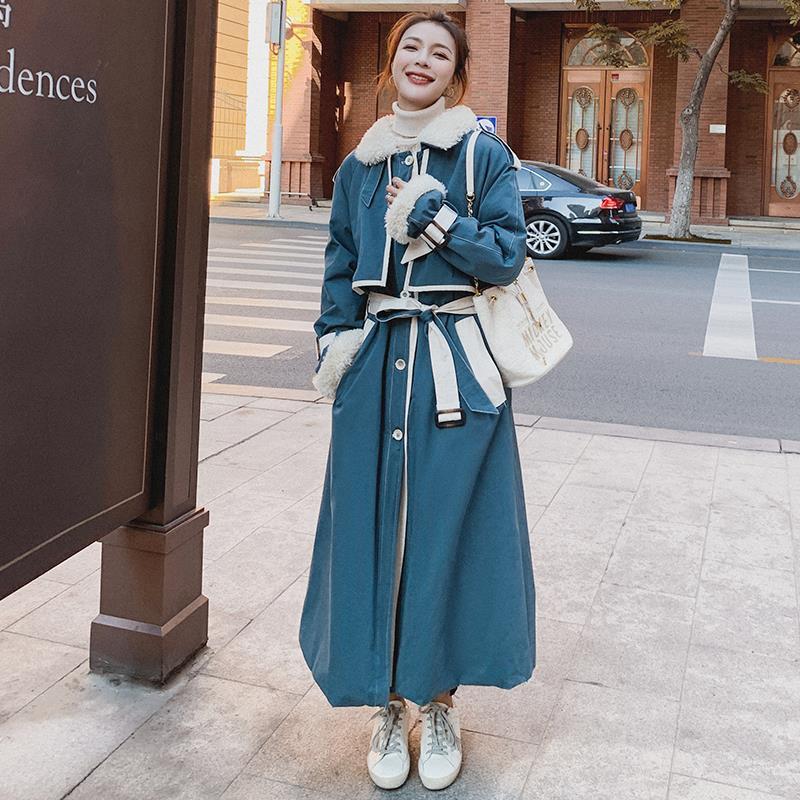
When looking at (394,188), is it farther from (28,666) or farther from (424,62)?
(28,666)

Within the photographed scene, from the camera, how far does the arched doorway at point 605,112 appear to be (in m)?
27.1

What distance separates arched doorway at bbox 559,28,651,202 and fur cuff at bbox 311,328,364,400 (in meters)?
25.5

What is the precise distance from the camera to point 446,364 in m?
2.77

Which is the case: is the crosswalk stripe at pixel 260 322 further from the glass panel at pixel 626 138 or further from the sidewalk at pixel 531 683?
the glass panel at pixel 626 138

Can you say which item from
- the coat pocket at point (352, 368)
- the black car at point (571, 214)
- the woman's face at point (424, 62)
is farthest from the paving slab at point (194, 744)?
the black car at point (571, 214)

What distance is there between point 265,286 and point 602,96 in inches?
674

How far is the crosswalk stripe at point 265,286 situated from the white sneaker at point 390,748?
9666 mm

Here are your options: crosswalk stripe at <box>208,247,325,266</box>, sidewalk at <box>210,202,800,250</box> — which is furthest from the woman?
sidewalk at <box>210,202,800,250</box>

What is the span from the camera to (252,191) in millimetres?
35531

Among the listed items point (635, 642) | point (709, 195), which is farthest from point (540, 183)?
point (635, 642)

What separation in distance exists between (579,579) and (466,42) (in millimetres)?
2257

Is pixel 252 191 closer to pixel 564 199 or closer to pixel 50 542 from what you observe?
pixel 564 199

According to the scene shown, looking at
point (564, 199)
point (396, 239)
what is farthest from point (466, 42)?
Answer: point (564, 199)

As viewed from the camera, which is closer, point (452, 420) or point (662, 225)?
point (452, 420)
